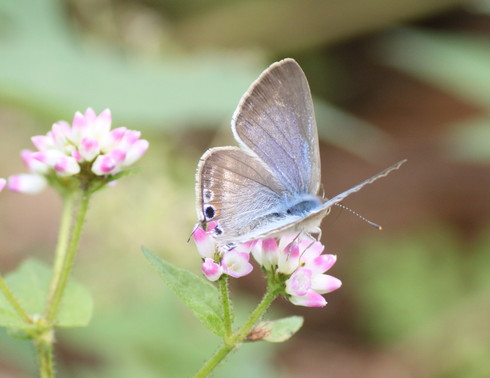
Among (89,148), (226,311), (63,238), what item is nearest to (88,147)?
(89,148)

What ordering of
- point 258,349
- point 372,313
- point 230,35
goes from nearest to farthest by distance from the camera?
point 258,349
point 372,313
point 230,35

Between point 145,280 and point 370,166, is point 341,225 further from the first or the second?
point 145,280

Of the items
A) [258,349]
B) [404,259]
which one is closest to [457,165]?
[404,259]

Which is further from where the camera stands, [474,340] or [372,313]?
[372,313]

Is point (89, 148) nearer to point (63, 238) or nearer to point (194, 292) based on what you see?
point (63, 238)

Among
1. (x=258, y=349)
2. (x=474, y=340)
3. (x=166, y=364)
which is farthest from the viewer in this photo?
(x=474, y=340)

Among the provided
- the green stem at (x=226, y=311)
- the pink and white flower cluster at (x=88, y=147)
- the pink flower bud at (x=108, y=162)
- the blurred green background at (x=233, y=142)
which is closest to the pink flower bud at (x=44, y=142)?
the pink and white flower cluster at (x=88, y=147)

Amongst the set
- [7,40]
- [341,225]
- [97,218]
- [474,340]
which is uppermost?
[7,40]
